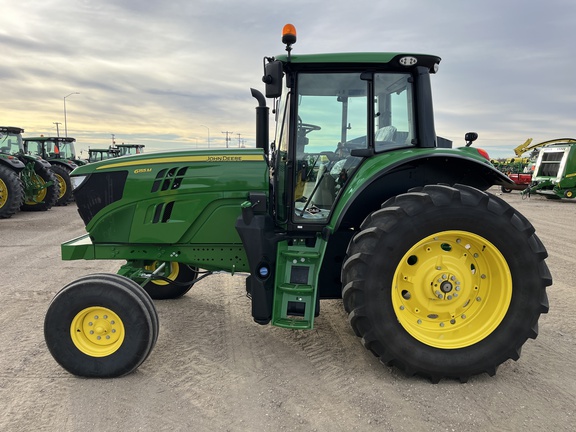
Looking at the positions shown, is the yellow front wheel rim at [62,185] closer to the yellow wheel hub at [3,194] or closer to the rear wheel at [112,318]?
the yellow wheel hub at [3,194]

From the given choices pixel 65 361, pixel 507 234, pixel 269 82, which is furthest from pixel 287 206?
pixel 65 361

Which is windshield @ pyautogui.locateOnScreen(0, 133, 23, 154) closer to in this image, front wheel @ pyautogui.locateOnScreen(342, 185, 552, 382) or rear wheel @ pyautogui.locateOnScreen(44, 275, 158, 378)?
rear wheel @ pyautogui.locateOnScreen(44, 275, 158, 378)

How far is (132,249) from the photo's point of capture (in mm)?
3607

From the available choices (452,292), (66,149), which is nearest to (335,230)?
(452,292)

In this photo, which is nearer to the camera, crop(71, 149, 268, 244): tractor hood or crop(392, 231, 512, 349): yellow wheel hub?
crop(392, 231, 512, 349): yellow wheel hub

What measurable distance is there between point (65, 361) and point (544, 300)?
3.33 m

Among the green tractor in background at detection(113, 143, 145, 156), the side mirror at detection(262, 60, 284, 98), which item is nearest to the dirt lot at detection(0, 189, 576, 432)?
the side mirror at detection(262, 60, 284, 98)

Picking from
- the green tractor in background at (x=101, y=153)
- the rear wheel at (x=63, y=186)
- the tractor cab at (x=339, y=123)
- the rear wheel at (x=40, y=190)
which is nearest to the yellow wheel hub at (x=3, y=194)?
the rear wheel at (x=40, y=190)

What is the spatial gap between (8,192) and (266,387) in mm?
10142

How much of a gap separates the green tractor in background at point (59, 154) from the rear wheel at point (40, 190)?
0.89 m

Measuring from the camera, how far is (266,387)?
2816 millimetres

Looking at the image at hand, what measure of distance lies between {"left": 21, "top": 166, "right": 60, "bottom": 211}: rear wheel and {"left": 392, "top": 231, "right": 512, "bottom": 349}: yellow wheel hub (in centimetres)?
1189

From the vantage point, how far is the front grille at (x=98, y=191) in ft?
11.6

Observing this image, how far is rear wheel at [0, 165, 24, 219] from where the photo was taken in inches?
400
